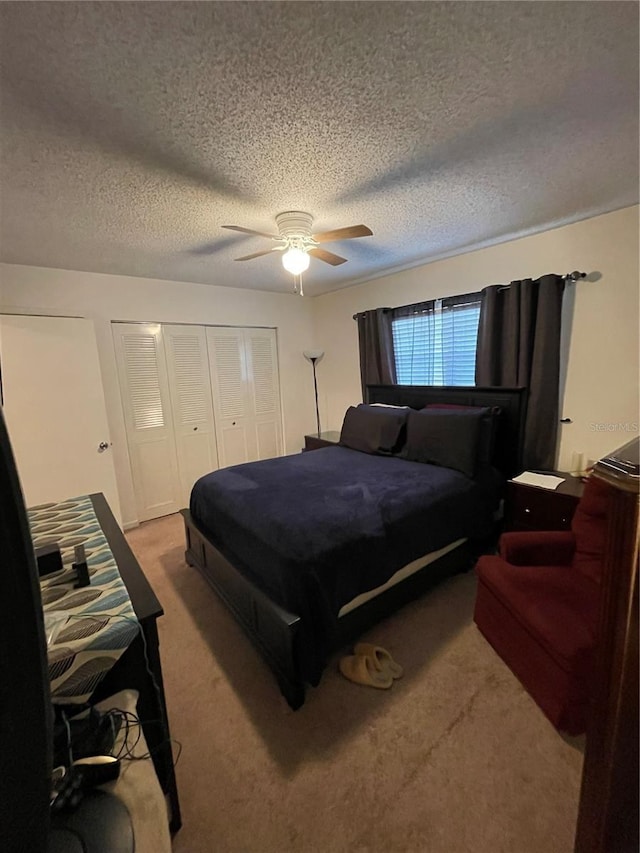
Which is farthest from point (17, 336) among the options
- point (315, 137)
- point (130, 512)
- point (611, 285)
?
point (611, 285)

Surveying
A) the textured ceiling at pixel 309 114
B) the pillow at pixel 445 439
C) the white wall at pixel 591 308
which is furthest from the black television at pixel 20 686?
the white wall at pixel 591 308

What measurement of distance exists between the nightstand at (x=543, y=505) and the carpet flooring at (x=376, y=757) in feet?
2.91

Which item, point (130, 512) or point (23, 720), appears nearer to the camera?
point (23, 720)

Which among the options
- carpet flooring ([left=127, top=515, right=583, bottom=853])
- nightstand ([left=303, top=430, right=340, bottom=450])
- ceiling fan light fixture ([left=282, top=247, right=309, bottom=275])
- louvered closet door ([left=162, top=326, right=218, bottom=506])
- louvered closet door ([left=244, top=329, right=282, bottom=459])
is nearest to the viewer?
carpet flooring ([left=127, top=515, right=583, bottom=853])

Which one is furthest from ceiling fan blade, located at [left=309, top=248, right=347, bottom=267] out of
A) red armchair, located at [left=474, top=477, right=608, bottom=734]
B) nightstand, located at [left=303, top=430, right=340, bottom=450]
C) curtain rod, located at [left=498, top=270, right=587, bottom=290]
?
nightstand, located at [left=303, top=430, right=340, bottom=450]

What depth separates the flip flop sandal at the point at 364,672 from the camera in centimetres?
173

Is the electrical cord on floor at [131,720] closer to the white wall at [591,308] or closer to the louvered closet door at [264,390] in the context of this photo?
the white wall at [591,308]

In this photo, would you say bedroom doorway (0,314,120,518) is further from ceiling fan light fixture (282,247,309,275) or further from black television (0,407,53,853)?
black television (0,407,53,853)

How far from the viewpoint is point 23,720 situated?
19.0 inches

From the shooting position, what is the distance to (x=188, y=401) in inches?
152

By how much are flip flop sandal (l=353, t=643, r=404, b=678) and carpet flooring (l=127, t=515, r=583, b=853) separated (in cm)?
5

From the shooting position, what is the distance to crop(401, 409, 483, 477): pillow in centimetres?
262

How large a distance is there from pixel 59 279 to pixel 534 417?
4042 millimetres

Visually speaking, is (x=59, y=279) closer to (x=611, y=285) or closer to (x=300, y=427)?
(x=300, y=427)
